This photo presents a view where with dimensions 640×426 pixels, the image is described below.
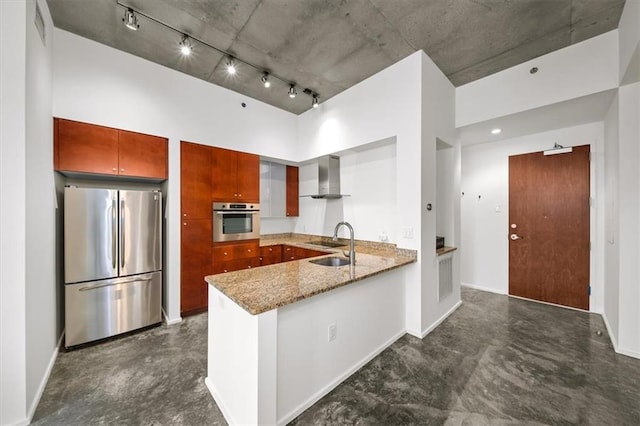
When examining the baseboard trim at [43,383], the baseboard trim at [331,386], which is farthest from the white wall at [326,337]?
the baseboard trim at [43,383]

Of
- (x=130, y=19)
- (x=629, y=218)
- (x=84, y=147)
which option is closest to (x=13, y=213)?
(x=84, y=147)

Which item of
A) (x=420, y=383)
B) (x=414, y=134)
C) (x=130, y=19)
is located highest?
(x=130, y=19)

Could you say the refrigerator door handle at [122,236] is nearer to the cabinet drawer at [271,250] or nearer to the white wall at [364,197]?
the cabinet drawer at [271,250]

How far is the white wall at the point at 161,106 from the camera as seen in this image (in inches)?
99.3

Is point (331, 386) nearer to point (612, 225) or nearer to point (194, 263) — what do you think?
point (194, 263)

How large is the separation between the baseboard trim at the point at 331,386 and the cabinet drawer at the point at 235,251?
7.46ft

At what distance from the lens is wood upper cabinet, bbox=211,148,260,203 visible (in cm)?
345

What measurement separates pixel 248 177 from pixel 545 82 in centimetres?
393

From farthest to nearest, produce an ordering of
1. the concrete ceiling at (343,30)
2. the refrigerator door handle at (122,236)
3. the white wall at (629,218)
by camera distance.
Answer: the refrigerator door handle at (122,236) → the white wall at (629,218) → the concrete ceiling at (343,30)

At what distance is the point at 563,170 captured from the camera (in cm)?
355

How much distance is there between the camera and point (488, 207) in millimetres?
4266

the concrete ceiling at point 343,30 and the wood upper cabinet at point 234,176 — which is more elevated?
the concrete ceiling at point 343,30

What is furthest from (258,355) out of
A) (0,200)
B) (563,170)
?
(563,170)

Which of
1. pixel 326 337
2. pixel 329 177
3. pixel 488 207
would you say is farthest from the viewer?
pixel 488 207
